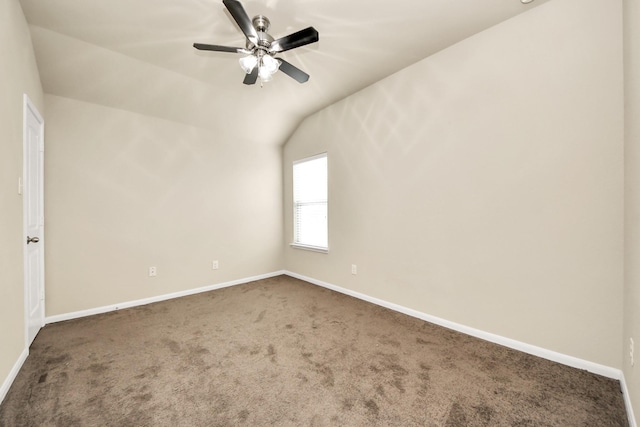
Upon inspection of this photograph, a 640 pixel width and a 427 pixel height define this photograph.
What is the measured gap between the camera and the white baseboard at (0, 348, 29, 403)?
5.22 feet

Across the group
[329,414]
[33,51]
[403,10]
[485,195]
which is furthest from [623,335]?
[33,51]

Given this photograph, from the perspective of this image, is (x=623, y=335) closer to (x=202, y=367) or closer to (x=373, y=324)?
(x=373, y=324)

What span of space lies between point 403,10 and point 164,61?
2381mm

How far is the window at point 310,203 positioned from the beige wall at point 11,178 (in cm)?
303

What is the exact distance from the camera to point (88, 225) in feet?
9.63

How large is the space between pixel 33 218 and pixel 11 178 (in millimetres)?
819

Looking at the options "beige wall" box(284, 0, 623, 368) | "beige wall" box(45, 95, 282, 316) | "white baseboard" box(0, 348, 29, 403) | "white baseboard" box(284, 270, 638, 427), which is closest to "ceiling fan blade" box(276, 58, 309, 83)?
"beige wall" box(284, 0, 623, 368)

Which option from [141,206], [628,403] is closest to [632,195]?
[628,403]

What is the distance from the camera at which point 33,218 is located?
237 cm

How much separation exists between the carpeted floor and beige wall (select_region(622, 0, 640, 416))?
317mm

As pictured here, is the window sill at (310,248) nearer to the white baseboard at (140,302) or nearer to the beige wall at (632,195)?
the white baseboard at (140,302)

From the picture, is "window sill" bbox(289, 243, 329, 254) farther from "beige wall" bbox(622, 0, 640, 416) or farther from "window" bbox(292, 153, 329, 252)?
"beige wall" bbox(622, 0, 640, 416)

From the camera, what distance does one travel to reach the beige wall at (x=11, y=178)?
1.64 meters

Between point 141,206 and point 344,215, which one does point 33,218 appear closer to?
point 141,206
